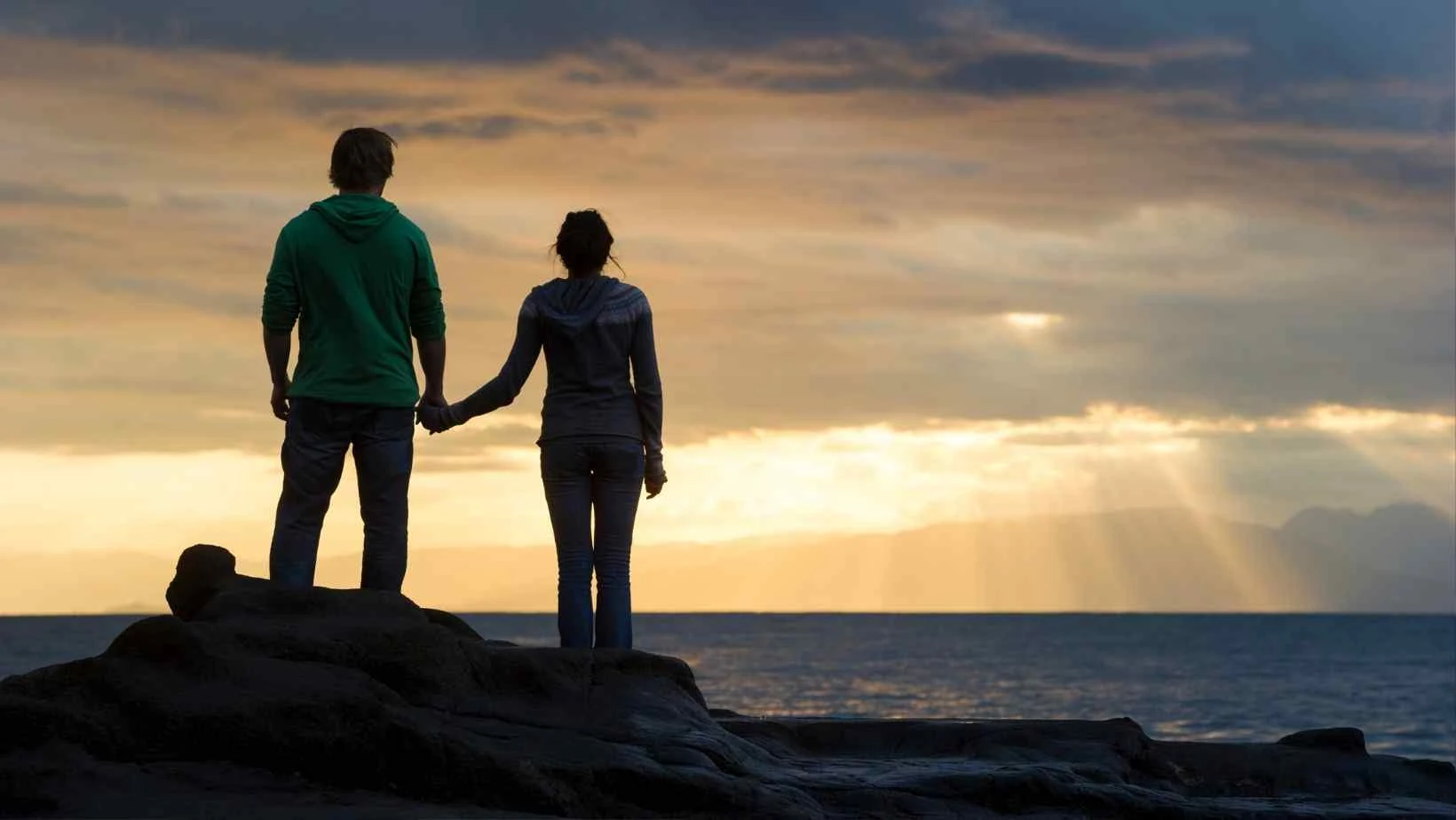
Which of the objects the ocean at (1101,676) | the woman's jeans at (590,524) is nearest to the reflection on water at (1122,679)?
the ocean at (1101,676)

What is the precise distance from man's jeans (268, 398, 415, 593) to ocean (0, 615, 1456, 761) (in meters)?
Answer: 16.2

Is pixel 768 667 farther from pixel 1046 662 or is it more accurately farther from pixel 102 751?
pixel 102 751

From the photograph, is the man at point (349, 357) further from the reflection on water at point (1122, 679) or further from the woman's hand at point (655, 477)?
the reflection on water at point (1122, 679)

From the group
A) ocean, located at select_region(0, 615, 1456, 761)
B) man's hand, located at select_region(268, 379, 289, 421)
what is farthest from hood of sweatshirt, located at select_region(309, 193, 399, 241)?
ocean, located at select_region(0, 615, 1456, 761)

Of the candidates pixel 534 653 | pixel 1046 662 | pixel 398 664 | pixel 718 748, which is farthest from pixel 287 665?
pixel 1046 662

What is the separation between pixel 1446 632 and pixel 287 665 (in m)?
178

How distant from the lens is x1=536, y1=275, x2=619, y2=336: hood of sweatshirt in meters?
8.68

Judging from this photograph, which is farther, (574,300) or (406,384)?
(574,300)

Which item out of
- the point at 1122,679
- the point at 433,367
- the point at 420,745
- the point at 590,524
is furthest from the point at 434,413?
the point at 1122,679

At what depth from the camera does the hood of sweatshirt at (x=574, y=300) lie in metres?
8.68

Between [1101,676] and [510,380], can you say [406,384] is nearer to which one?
[510,380]

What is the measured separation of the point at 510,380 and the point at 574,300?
581 millimetres

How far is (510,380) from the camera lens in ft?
29.4

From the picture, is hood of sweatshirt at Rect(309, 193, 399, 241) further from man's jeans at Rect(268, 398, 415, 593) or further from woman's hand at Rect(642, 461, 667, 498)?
woman's hand at Rect(642, 461, 667, 498)
